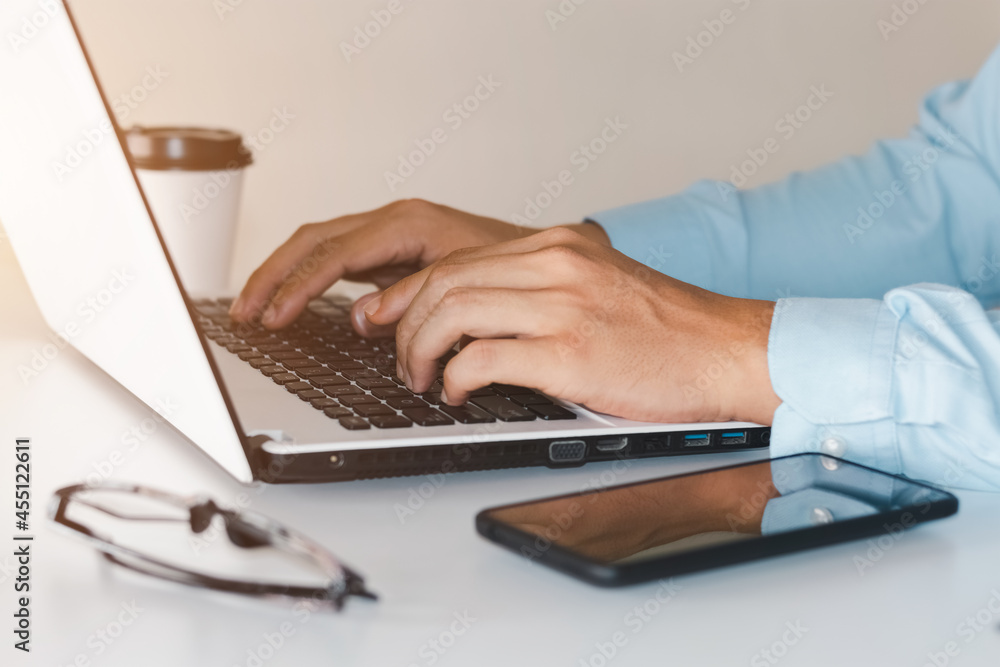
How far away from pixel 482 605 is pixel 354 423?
18 centimetres

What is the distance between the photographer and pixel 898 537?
0.50 meters

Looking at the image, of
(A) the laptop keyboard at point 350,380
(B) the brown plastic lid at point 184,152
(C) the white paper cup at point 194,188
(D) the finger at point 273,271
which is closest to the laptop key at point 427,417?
(A) the laptop keyboard at point 350,380

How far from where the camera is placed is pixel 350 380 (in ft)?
2.27

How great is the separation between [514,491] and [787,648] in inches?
8.0

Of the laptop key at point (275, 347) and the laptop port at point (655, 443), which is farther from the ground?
the laptop port at point (655, 443)

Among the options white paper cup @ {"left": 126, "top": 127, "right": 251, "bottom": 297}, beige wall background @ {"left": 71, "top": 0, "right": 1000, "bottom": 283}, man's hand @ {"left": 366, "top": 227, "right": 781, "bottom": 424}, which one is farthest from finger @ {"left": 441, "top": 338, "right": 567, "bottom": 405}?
beige wall background @ {"left": 71, "top": 0, "right": 1000, "bottom": 283}

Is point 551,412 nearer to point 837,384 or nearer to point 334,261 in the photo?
point 837,384

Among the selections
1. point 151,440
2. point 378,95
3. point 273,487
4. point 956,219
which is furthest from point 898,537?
point 378,95

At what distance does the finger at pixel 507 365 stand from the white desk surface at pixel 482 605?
8cm

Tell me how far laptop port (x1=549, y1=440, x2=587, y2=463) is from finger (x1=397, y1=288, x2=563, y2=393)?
8 centimetres

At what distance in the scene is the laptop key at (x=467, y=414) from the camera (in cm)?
59

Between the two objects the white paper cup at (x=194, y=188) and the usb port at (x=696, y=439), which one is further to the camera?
the white paper cup at (x=194, y=188)

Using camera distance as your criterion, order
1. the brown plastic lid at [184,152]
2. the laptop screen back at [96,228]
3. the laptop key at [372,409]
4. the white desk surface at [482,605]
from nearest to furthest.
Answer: the white desk surface at [482,605]
the laptop screen back at [96,228]
the laptop key at [372,409]
the brown plastic lid at [184,152]

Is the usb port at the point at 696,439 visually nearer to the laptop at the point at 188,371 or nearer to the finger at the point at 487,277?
the laptop at the point at 188,371
